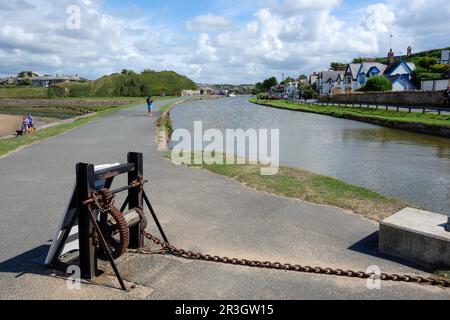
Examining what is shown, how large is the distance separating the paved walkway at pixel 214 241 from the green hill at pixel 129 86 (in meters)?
121

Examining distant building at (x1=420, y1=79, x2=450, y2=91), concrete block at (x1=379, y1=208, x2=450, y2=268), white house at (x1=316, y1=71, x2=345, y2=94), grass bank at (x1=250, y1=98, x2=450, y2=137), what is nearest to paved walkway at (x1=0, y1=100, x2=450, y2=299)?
concrete block at (x1=379, y1=208, x2=450, y2=268)

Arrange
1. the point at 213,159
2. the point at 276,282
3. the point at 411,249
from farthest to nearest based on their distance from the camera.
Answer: the point at 213,159 → the point at 411,249 → the point at 276,282

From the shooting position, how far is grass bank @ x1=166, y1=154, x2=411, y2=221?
709 cm

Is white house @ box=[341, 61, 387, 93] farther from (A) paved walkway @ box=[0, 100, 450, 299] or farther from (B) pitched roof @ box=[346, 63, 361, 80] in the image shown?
(A) paved walkway @ box=[0, 100, 450, 299]

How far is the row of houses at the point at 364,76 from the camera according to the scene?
63250 mm

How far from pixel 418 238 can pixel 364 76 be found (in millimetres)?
75886

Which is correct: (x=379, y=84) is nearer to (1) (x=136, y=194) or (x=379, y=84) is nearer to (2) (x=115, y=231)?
(1) (x=136, y=194)

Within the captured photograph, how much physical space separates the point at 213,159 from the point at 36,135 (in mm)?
9738

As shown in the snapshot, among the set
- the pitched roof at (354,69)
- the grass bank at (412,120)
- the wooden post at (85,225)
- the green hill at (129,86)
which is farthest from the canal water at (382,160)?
the green hill at (129,86)

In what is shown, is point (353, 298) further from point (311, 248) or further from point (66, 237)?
point (66, 237)

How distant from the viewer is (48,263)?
4523 mm

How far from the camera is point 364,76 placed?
74.9 metres

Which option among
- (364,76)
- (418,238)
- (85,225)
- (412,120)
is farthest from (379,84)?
(85,225)
